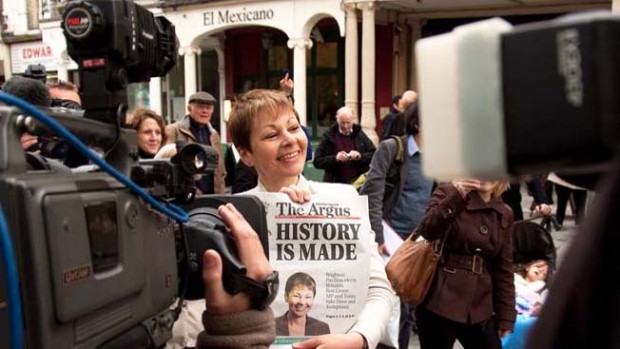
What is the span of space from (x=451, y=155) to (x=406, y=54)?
1433cm

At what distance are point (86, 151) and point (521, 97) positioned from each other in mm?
759

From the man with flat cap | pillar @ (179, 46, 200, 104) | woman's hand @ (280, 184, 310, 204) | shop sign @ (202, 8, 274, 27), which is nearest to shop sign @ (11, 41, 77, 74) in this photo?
pillar @ (179, 46, 200, 104)

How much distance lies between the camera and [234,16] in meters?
14.5

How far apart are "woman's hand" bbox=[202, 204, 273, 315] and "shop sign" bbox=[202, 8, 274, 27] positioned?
42.3 feet

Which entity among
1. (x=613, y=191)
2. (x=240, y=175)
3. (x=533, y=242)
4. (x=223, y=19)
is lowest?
(x=533, y=242)

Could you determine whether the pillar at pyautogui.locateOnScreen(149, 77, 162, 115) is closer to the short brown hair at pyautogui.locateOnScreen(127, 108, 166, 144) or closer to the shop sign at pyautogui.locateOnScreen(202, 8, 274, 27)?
the shop sign at pyautogui.locateOnScreen(202, 8, 274, 27)

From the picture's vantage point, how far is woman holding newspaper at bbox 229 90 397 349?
209cm

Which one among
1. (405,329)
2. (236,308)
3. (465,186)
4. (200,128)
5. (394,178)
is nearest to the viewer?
(236,308)

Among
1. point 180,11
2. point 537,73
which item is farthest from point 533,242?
point 180,11

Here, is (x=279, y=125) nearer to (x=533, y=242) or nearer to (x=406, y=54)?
(x=533, y=242)

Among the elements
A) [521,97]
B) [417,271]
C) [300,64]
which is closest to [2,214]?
[521,97]

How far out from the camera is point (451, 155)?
69 cm

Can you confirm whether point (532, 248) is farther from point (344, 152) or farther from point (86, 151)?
point (86, 151)

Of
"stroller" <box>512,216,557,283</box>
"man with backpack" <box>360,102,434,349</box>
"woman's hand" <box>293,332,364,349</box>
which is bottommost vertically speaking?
"stroller" <box>512,216,557,283</box>
